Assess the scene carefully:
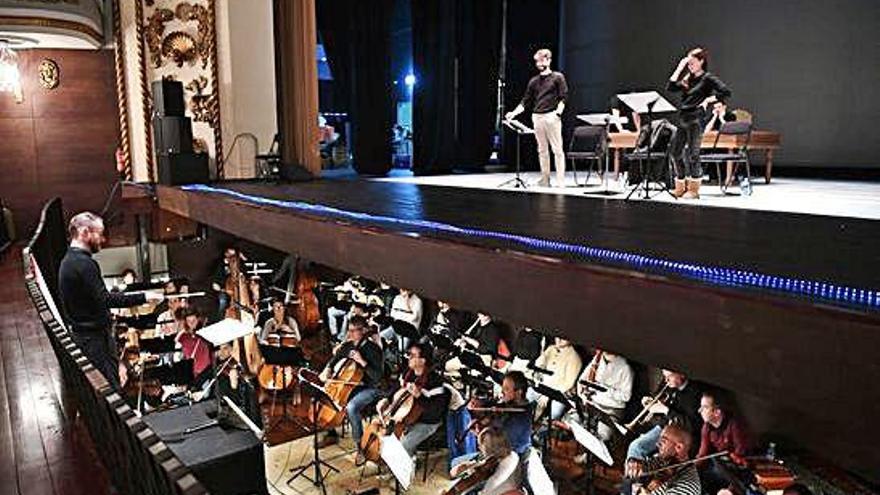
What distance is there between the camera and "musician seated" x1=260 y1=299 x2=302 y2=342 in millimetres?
7051

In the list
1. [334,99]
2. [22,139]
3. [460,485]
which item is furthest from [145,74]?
[460,485]

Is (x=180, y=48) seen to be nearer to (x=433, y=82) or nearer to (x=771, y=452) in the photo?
(x=433, y=82)

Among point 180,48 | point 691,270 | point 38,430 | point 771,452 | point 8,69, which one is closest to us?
point 691,270

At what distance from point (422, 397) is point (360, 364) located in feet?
2.88

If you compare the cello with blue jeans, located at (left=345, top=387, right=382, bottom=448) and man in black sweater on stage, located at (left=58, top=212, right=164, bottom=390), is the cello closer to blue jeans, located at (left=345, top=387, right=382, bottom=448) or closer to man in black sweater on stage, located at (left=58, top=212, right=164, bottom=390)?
blue jeans, located at (left=345, top=387, right=382, bottom=448)

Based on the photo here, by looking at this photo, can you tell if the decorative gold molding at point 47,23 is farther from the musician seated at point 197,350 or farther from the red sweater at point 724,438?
the red sweater at point 724,438

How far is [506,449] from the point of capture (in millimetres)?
4363

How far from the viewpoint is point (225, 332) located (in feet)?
17.1

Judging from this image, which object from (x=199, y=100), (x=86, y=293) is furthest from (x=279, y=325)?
(x=199, y=100)

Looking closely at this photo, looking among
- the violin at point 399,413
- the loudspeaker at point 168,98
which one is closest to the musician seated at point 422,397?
the violin at point 399,413

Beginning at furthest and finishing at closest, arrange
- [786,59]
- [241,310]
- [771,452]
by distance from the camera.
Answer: [786,59]
[241,310]
[771,452]

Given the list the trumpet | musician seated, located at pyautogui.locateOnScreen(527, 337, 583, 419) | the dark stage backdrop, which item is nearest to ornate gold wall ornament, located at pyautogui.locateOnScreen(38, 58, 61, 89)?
musician seated, located at pyautogui.locateOnScreen(527, 337, 583, 419)

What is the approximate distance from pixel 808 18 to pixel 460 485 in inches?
337

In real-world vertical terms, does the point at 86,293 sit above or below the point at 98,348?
above
